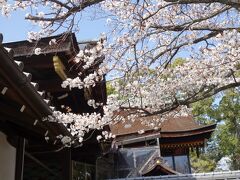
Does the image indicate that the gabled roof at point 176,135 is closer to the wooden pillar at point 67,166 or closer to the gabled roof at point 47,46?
the wooden pillar at point 67,166

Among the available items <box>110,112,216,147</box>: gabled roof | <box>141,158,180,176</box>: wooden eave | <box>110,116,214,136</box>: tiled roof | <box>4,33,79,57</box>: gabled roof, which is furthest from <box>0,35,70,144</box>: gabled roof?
<box>110,116,214,136</box>: tiled roof

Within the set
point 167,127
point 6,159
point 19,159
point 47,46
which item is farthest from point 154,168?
point 6,159

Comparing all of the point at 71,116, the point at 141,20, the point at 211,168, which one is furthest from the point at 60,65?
the point at 211,168

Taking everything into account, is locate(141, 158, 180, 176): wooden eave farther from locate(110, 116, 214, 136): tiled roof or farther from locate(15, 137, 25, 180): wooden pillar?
locate(15, 137, 25, 180): wooden pillar

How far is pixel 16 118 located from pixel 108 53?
165 cm

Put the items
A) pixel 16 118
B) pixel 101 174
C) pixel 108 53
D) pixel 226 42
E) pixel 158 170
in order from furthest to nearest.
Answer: pixel 158 170
pixel 101 174
pixel 226 42
pixel 108 53
pixel 16 118

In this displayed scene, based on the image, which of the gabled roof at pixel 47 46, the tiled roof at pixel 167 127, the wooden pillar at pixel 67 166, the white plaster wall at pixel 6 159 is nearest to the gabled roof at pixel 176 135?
the tiled roof at pixel 167 127

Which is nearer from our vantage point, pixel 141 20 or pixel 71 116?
pixel 141 20

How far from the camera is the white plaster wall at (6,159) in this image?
4.12 metres

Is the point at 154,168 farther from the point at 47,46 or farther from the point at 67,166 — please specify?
the point at 47,46

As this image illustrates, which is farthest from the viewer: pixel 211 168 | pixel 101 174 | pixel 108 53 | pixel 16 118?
pixel 211 168

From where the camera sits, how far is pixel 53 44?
5.36 meters

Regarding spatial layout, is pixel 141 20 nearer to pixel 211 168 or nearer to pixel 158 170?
pixel 158 170

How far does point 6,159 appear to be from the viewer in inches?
168
